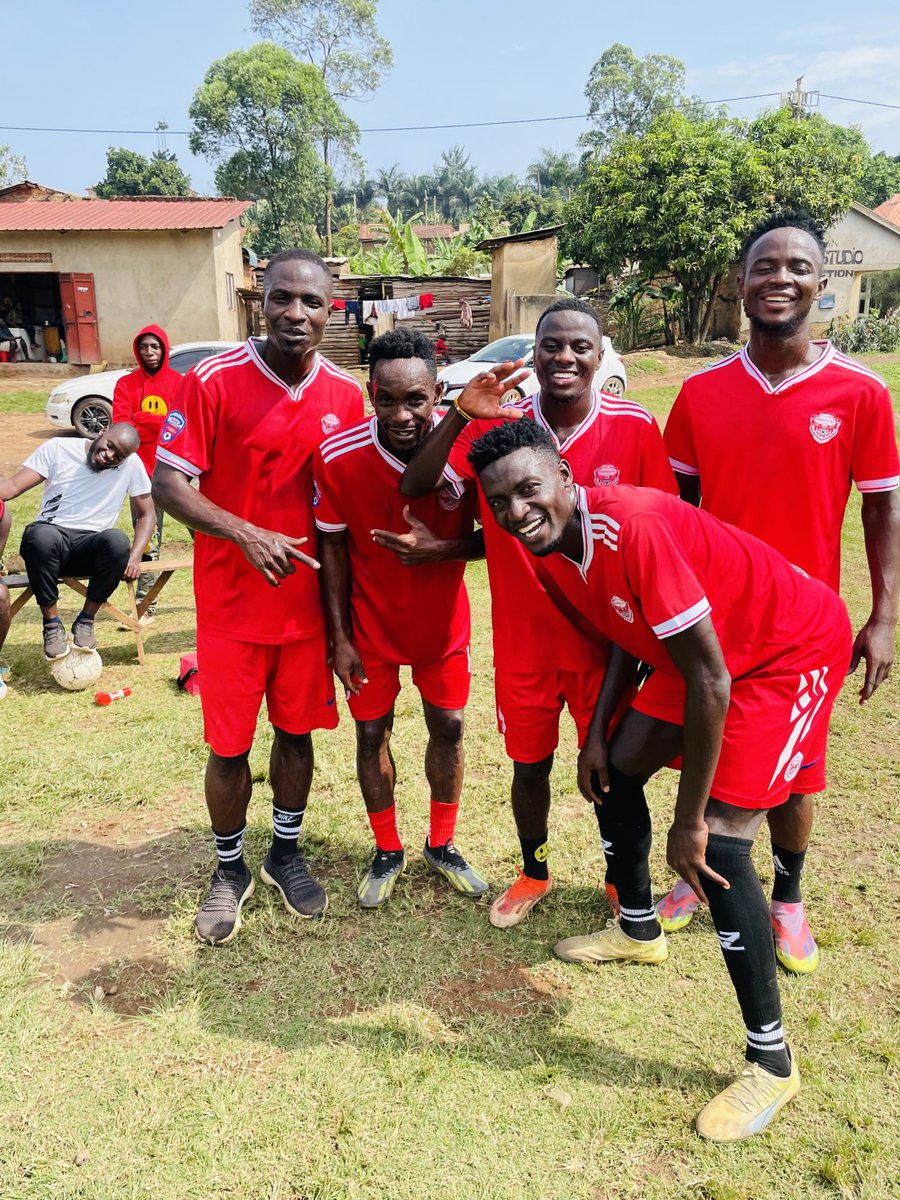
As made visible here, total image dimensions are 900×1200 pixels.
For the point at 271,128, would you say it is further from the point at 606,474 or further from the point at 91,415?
the point at 606,474

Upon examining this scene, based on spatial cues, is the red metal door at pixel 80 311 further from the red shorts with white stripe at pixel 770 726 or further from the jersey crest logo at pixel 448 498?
the red shorts with white stripe at pixel 770 726

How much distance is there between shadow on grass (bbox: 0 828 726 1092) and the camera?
2816 millimetres

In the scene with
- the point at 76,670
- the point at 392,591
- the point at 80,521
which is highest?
the point at 392,591

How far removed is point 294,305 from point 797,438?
169cm

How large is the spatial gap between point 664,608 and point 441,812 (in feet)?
5.65

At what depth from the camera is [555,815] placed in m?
4.09

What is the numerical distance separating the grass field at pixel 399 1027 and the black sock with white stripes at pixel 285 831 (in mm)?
177

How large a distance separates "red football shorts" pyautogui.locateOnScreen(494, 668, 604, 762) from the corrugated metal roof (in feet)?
61.6

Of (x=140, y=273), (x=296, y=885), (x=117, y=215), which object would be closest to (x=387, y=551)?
(x=296, y=885)

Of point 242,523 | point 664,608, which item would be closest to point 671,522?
point 664,608

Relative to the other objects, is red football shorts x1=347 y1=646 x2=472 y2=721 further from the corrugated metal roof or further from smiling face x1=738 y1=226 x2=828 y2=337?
the corrugated metal roof

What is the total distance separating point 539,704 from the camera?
3.07 meters

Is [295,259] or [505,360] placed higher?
[295,259]

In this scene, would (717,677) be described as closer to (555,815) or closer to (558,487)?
(558,487)
